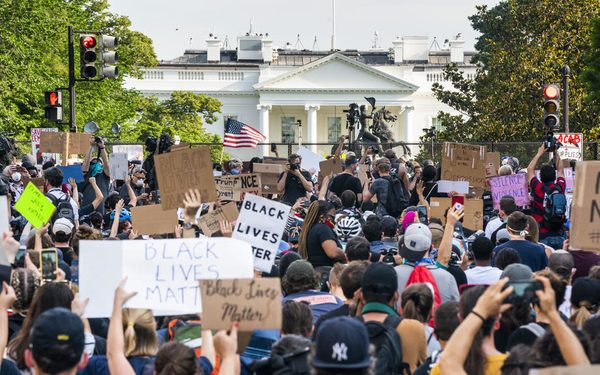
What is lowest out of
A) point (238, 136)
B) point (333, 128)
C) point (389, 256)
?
point (389, 256)

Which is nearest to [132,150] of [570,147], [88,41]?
[88,41]

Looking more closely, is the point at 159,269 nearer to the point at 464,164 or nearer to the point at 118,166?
the point at 464,164

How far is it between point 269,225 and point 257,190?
15.7ft

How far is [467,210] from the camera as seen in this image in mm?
12891

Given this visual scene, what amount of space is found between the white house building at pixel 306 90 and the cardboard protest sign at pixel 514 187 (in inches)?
3255

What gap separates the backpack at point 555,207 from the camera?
491 inches

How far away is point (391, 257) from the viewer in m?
9.71

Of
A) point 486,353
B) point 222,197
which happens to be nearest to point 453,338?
point 486,353

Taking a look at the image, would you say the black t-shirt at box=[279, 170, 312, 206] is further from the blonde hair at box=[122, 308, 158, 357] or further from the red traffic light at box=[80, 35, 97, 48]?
the blonde hair at box=[122, 308, 158, 357]

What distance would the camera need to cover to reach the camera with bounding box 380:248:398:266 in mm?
9500

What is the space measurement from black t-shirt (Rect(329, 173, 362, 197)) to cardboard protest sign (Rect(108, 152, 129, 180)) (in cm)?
305

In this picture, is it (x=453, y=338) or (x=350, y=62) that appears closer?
(x=453, y=338)

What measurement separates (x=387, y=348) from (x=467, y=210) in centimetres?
688

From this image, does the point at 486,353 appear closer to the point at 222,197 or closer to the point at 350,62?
the point at 222,197
